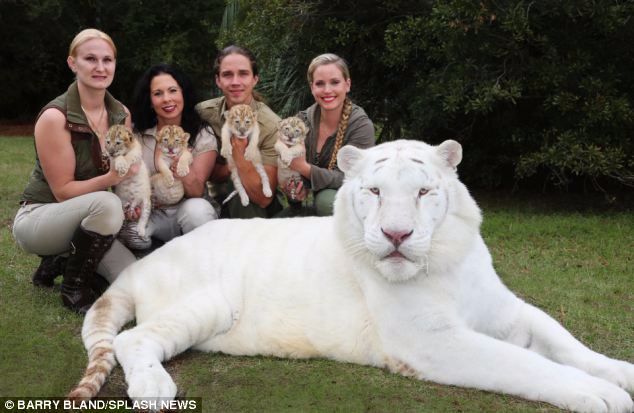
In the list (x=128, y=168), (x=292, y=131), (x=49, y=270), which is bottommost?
(x=49, y=270)

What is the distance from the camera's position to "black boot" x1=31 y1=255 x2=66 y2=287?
5215 millimetres

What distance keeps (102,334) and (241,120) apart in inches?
71.6

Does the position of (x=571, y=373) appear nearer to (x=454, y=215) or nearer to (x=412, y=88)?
(x=454, y=215)

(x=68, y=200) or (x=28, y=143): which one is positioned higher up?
(x=68, y=200)

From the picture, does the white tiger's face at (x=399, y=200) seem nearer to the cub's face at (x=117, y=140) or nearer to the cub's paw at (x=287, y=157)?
the cub's paw at (x=287, y=157)

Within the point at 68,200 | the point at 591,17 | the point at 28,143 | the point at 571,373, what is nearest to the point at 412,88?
the point at 591,17

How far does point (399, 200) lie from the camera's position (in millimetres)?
3301

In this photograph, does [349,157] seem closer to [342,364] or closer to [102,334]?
[342,364]

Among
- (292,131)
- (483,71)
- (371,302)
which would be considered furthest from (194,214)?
(483,71)

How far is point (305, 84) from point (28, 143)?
34.1 ft

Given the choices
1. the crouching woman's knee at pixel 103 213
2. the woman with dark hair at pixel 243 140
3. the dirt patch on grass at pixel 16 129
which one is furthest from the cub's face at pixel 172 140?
the dirt patch on grass at pixel 16 129

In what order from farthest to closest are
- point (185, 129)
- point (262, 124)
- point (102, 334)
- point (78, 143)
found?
point (262, 124) < point (185, 129) < point (78, 143) < point (102, 334)

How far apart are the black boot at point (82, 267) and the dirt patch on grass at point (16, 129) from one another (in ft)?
58.1

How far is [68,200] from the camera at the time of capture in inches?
179
